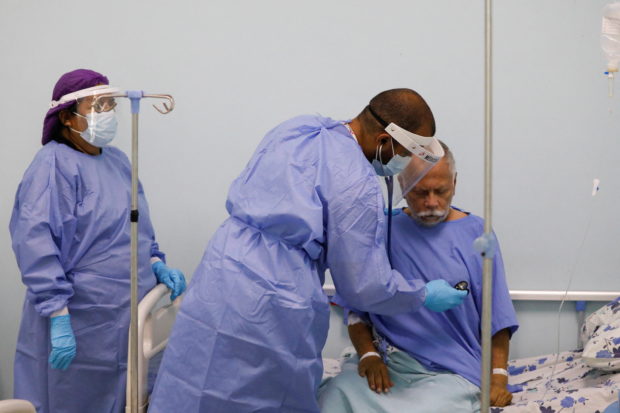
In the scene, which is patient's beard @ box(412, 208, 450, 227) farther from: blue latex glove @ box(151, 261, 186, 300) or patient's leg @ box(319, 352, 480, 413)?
blue latex glove @ box(151, 261, 186, 300)

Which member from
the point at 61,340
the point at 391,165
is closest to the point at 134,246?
the point at 61,340

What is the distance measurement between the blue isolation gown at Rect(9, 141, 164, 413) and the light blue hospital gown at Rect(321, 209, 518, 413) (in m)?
0.73

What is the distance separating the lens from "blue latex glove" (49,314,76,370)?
2.03 metres

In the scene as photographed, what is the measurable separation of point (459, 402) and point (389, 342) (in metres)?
0.29

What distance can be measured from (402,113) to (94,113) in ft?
3.09

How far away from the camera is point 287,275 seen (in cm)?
168

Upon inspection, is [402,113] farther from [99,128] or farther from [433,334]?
[99,128]

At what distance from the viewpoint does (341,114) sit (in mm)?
2443

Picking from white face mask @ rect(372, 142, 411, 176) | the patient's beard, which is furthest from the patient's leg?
white face mask @ rect(372, 142, 411, 176)

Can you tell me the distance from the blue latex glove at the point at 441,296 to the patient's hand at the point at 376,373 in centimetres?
24

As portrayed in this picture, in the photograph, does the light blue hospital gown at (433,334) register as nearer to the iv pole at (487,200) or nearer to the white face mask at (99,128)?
the iv pole at (487,200)

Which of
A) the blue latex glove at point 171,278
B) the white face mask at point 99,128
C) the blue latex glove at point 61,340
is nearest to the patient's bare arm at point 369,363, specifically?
the blue latex glove at point 171,278

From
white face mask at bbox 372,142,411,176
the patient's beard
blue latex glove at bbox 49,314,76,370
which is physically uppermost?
white face mask at bbox 372,142,411,176

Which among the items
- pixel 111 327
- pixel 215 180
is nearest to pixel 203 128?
pixel 215 180
